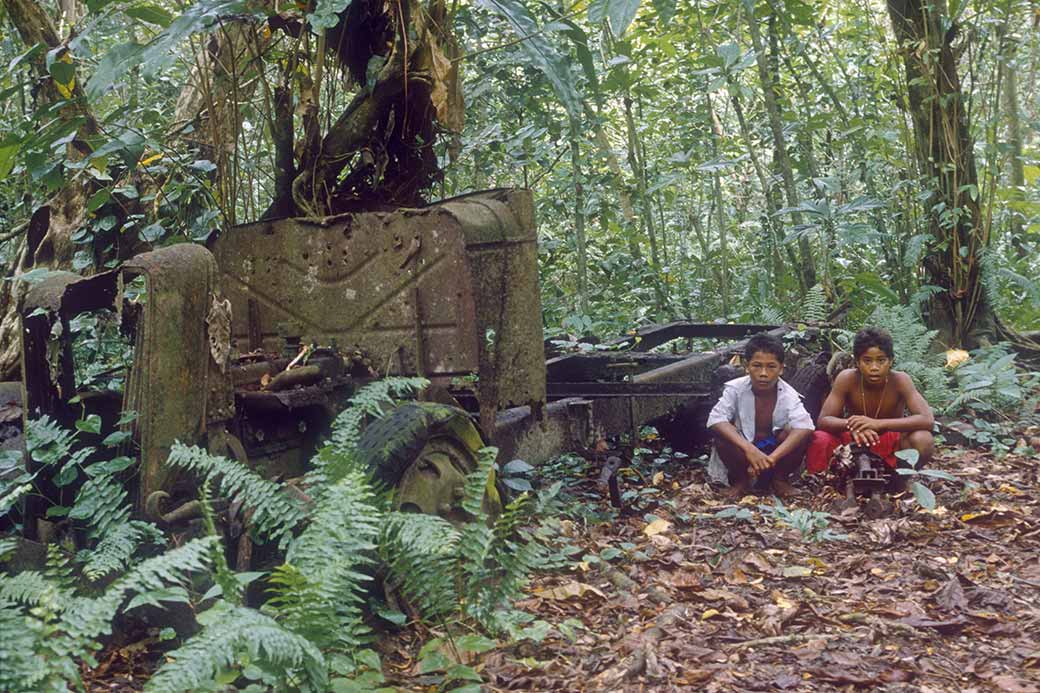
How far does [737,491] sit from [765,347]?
0.79m

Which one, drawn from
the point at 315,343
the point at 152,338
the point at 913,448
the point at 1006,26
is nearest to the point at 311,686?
the point at 152,338

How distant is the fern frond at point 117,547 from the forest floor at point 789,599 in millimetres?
836

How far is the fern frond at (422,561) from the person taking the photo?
10.3 ft

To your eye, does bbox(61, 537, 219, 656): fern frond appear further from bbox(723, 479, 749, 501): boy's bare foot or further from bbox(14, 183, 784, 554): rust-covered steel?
bbox(723, 479, 749, 501): boy's bare foot

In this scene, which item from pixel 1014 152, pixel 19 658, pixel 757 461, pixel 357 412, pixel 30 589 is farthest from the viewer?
pixel 1014 152

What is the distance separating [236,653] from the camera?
2.82m

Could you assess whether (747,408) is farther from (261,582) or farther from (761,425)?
(261,582)

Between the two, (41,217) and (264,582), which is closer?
(264,582)

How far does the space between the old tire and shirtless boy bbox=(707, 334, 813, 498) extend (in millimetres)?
1958

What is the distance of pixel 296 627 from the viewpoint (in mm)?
2803

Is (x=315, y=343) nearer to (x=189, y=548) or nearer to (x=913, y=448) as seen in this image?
(x=189, y=548)

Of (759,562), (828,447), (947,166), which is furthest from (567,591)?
(947,166)

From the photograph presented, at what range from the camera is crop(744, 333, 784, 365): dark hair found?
19.0 feet

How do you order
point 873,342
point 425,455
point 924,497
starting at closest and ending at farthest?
point 425,455 < point 924,497 < point 873,342
